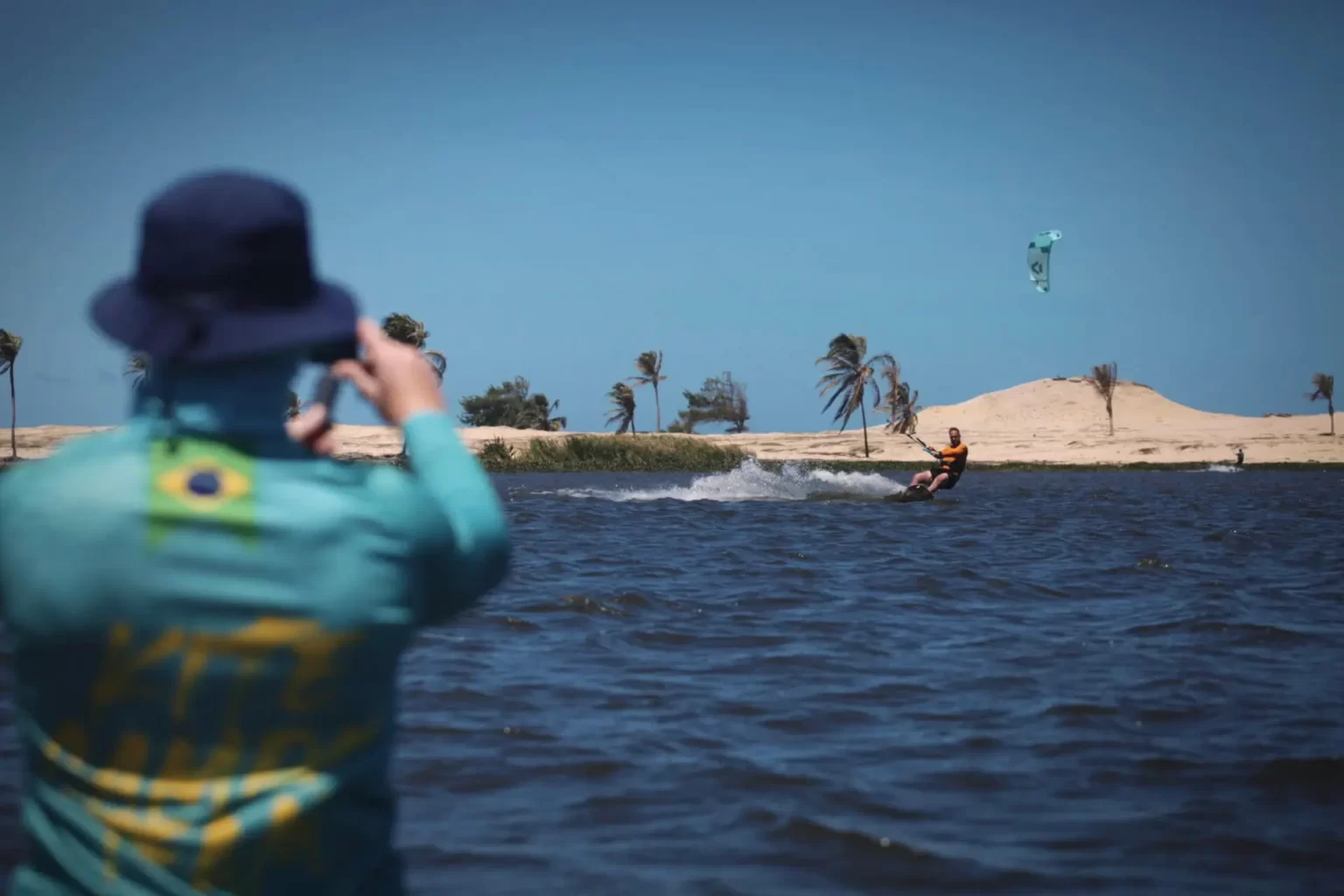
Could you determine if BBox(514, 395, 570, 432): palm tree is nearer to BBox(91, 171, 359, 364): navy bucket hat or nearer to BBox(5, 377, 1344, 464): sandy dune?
BBox(5, 377, 1344, 464): sandy dune

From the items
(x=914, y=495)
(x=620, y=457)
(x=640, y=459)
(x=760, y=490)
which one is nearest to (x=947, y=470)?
(x=914, y=495)

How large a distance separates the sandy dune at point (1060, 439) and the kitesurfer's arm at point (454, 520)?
65328 millimetres

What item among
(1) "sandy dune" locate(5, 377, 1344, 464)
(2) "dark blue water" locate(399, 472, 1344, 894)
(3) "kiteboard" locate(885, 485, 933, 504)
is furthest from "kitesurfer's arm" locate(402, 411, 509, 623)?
(1) "sandy dune" locate(5, 377, 1344, 464)

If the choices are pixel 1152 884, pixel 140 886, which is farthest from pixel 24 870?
pixel 1152 884

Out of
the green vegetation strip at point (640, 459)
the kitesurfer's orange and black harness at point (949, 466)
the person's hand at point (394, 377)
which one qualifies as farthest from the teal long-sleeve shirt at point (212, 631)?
the green vegetation strip at point (640, 459)

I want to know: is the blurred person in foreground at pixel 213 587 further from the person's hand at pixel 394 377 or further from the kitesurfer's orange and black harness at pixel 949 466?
the kitesurfer's orange and black harness at pixel 949 466

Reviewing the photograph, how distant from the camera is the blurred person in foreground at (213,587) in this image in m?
1.64

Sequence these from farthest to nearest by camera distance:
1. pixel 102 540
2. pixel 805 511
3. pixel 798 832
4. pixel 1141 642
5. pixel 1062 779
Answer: pixel 805 511
pixel 1141 642
pixel 1062 779
pixel 798 832
pixel 102 540

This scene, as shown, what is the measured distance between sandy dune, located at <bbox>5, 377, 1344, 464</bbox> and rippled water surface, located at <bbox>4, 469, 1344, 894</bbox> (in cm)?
5687

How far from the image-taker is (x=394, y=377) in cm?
188

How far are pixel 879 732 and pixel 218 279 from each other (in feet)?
16.7

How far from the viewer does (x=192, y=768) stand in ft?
5.66

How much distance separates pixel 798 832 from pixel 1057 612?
600cm

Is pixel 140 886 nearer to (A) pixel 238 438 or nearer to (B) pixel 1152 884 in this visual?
(A) pixel 238 438
